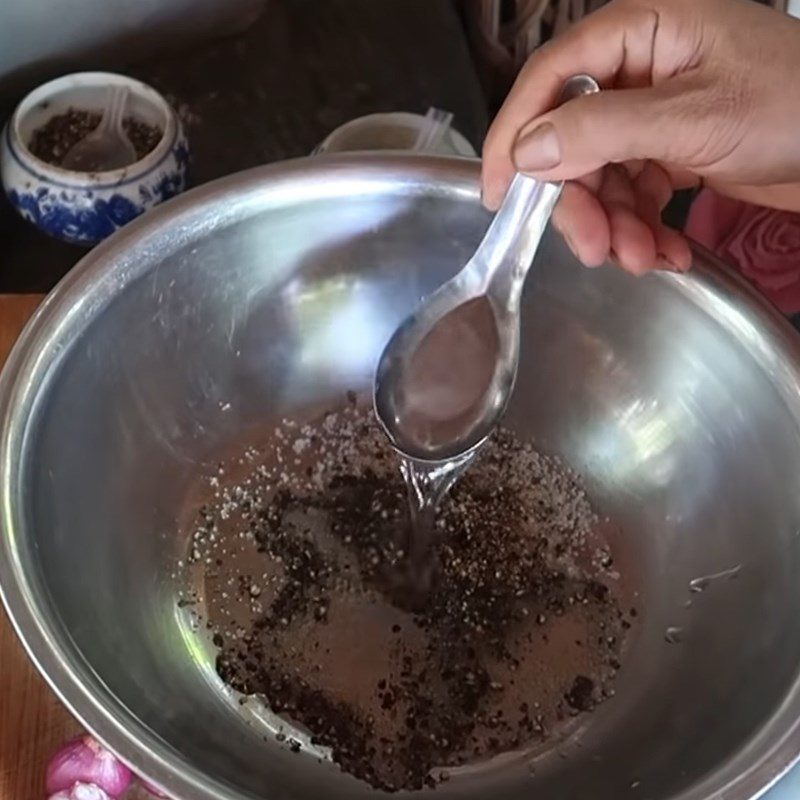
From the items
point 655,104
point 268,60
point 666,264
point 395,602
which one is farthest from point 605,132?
point 268,60

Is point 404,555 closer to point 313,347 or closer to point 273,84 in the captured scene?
point 313,347

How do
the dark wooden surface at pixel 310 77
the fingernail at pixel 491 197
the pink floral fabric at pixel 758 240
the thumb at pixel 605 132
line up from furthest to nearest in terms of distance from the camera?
the dark wooden surface at pixel 310 77
the pink floral fabric at pixel 758 240
the fingernail at pixel 491 197
the thumb at pixel 605 132

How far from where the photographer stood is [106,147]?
2.67 ft

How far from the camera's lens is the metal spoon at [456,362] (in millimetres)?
634

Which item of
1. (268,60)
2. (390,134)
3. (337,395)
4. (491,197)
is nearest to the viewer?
(491,197)

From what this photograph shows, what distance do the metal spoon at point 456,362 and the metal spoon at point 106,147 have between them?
0.86 feet

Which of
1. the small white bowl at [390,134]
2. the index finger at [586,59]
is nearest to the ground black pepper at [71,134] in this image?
the small white bowl at [390,134]

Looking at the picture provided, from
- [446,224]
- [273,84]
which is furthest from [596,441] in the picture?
[273,84]

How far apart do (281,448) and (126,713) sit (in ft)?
0.82

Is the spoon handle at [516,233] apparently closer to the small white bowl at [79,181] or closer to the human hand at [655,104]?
the human hand at [655,104]

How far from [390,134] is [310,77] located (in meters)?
0.14

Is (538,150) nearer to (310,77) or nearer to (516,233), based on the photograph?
(516,233)

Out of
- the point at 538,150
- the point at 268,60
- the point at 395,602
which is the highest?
the point at 538,150

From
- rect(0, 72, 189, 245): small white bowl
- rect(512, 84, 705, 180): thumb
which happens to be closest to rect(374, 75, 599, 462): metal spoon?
rect(512, 84, 705, 180): thumb
